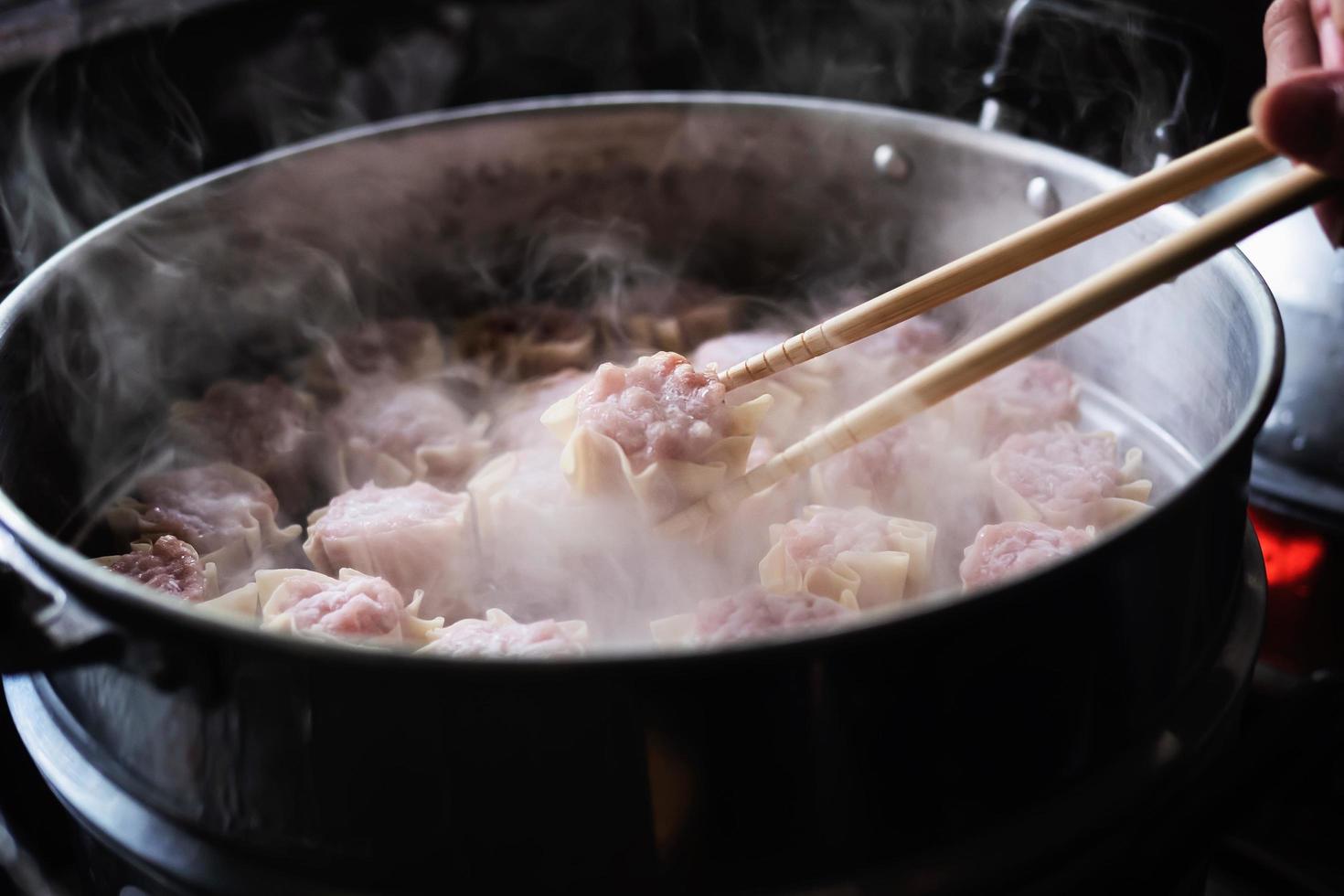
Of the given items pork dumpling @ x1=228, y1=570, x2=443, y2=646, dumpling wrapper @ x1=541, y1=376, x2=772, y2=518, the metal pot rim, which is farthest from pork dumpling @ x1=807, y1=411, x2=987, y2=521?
pork dumpling @ x1=228, y1=570, x2=443, y2=646

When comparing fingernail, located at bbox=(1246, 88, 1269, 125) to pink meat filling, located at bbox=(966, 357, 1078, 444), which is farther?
pink meat filling, located at bbox=(966, 357, 1078, 444)

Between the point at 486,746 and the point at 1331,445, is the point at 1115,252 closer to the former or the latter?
the point at 1331,445

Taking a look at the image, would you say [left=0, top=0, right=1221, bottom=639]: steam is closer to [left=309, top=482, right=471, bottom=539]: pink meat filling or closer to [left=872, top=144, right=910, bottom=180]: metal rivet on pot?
[left=872, top=144, right=910, bottom=180]: metal rivet on pot

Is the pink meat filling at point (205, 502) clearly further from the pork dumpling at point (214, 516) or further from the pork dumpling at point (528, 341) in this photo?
the pork dumpling at point (528, 341)

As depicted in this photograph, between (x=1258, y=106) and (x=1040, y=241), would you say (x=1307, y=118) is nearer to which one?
(x=1258, y=106)

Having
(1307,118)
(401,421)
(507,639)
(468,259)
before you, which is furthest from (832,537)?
(468,259)

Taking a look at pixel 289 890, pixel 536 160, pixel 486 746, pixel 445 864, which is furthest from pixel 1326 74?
pixel 536 160
